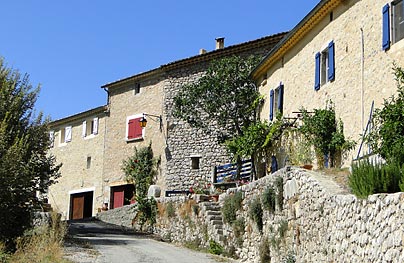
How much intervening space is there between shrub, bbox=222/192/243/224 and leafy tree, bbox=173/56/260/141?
752 cm

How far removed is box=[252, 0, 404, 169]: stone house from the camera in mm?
14164

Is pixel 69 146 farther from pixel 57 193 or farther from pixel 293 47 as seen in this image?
pixel 293 47

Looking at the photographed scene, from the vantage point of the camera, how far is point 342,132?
16531mm

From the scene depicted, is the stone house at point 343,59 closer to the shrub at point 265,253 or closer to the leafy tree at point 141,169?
the shrub at point 265,253

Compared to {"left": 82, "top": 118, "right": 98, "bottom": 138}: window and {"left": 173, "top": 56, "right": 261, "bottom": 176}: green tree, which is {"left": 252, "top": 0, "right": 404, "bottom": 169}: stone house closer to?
{"left": 173, "top": 56, "right": 261, "bottom": 176}: green tree

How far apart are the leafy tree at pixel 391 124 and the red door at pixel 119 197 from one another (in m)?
20.0

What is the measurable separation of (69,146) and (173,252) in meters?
21.1

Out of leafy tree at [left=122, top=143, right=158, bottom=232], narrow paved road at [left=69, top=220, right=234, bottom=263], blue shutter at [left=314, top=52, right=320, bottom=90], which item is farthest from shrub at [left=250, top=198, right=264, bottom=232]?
leafy tree at [left=122, top=143, right=158, bottom=232]

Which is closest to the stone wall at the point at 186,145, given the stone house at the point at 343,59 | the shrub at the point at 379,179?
the stone house at the point at 343,59

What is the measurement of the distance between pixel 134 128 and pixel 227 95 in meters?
8.76

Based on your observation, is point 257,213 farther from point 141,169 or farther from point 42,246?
point 141,169

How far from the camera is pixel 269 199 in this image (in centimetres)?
1434

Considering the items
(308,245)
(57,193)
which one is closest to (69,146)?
(57,193)

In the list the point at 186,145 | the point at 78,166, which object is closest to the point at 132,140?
the point at 186,145
